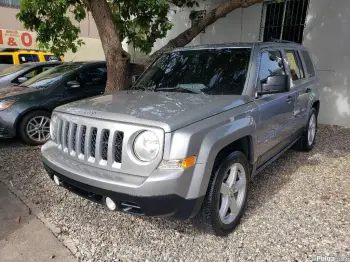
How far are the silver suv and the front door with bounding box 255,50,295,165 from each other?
0.5 inches

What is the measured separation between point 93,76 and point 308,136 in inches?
182

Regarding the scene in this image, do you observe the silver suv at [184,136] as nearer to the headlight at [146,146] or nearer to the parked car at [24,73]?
the headlight at [146,146]

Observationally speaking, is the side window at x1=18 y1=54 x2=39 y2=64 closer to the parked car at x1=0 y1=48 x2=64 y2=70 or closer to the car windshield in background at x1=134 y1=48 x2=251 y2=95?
the parked car at x1=0 y1=48 x2=64 y2=70

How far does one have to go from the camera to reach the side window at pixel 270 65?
3.31 m

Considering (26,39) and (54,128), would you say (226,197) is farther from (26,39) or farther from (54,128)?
(26,39)

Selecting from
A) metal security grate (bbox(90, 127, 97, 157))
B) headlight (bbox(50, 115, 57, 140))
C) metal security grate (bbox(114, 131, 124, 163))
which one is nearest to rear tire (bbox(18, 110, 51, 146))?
headlight (bbox(50, 115, 57, 140))

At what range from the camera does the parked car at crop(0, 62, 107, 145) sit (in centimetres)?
537

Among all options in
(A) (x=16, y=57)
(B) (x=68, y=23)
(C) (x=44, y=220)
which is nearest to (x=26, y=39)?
(A) (x=16, y=57)

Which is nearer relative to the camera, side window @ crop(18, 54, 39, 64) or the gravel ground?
the gravel ground

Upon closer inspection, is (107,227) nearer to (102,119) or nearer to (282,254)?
(102,119)

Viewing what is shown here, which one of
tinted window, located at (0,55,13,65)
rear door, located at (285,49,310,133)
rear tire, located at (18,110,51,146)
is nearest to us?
rear door, located at (285,49,310,133)

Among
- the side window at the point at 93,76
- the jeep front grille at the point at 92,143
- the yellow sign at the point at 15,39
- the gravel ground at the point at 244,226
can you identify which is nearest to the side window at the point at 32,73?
the side window at the point at 93,76

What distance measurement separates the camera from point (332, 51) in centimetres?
710

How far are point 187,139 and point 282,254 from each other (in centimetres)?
138
